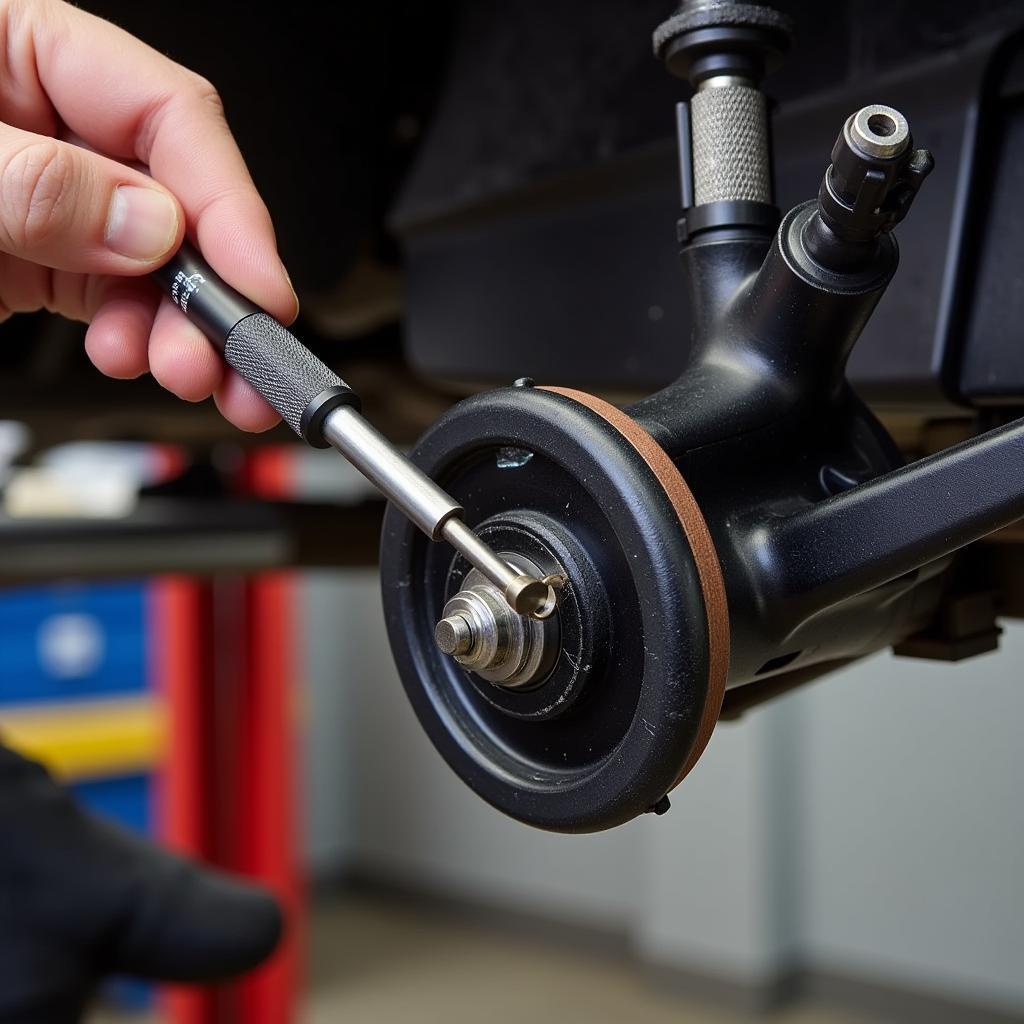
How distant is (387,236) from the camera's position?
722mm

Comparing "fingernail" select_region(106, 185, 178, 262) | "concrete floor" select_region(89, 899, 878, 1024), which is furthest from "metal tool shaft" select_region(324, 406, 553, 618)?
"concrete floor" select_region(89, 899, 878, 1024)

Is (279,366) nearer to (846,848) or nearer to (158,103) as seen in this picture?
(158,103)

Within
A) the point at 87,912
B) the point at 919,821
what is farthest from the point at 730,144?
the point at 919,821

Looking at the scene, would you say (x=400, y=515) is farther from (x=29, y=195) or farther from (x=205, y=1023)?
(x=205, y=1023)

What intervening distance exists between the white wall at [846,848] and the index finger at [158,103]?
1.83 m

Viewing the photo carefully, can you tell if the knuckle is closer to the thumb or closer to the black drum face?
the thumb

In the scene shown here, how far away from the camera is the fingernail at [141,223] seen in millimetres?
362

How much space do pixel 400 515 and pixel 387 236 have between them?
1.42ft

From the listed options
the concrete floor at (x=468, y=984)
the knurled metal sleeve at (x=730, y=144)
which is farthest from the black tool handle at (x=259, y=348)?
the concrete floor at (x=468, y=984)

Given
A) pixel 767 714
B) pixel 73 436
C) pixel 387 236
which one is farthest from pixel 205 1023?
pixel 767 714

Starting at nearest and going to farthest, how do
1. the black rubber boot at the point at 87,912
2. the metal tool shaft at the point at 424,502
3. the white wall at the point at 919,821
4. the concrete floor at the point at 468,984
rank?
1. the metal tool shaft at the point at 424,502
2. the black rubber boot at the point at 87,912
3. the white wall at the point at 919,821
4. the concrete floor at the point at 468,984

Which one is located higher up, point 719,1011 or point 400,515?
point 400,515

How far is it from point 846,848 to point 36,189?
7.30 ft

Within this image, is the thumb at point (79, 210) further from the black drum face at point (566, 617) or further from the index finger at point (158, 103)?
→ the black drum face at point (566, 617)
